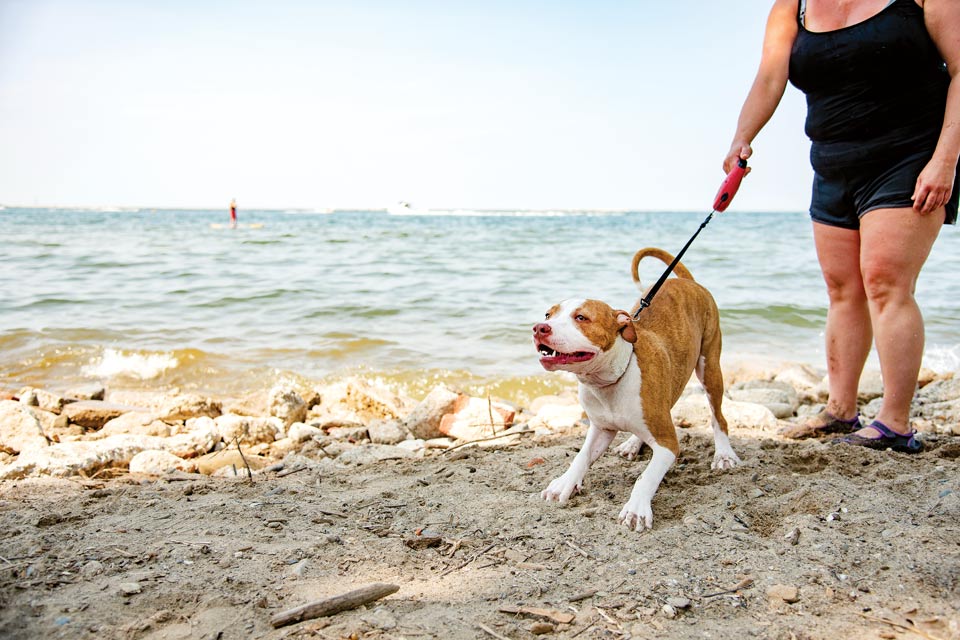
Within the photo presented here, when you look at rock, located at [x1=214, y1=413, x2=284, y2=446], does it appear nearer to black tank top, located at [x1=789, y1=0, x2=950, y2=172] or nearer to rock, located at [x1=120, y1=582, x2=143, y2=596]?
rock, located at [x1=120, y1=582, x2=143, y2=596]

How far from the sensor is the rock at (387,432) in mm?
5496

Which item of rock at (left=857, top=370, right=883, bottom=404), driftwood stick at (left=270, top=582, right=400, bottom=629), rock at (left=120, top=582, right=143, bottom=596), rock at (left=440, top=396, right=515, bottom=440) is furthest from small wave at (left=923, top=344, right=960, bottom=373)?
rock at (left=120, top=582, right=143, bottom=596)

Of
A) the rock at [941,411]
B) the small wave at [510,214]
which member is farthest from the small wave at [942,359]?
the small wave at [510,214]

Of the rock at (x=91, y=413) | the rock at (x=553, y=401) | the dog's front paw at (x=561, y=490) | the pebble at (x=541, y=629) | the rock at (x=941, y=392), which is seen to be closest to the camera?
the pebble at (x=541, y=629)

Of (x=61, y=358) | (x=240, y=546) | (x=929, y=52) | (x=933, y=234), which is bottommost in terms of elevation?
(x=61, y=358)

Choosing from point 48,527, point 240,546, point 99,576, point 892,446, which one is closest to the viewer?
point 99,576

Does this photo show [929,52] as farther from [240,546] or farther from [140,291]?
[140,291]

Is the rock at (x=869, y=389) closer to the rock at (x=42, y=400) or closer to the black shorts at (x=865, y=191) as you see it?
the black shorts at (x=865, y=191)

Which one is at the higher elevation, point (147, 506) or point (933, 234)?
point (933, 234)

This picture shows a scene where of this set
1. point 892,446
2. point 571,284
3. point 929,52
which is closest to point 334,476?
point 892,446

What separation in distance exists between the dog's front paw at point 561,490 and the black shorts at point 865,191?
214 centimetres

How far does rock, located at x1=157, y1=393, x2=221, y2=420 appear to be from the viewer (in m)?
6.10

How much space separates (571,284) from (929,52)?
9.90m

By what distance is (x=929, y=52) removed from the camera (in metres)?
3.58
